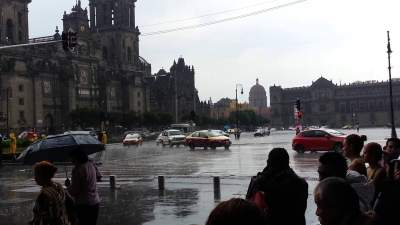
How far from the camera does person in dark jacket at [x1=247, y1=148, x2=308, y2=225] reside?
19.4ft

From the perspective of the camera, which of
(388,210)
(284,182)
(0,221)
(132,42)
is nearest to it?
(388,210)

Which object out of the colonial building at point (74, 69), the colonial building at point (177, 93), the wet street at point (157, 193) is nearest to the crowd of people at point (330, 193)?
the wet street at point (157, 193)

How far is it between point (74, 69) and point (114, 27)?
15.6 meters

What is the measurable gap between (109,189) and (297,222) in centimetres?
1270

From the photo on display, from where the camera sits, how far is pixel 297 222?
598 centimetres

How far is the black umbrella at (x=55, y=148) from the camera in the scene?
20625 millimetres

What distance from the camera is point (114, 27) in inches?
4464

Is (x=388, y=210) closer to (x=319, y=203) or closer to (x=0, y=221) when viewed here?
(x=319, y=203)

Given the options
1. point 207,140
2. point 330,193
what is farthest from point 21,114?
point 330,193

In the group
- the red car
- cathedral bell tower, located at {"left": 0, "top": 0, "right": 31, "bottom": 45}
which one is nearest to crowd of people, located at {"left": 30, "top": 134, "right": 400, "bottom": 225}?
the red car

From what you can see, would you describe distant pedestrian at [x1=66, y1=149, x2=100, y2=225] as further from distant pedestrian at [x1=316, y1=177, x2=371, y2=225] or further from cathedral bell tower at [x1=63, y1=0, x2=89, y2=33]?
cathedral bell tower at [x1=63, y1=0, x2=89, y2=33]

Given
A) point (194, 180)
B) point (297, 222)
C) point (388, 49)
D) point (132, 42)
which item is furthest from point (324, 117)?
point (297, 222)

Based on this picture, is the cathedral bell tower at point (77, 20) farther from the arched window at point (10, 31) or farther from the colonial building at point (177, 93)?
the colonial building at point (177, 93)

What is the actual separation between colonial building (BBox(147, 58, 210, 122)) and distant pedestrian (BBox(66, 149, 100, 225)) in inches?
4639
